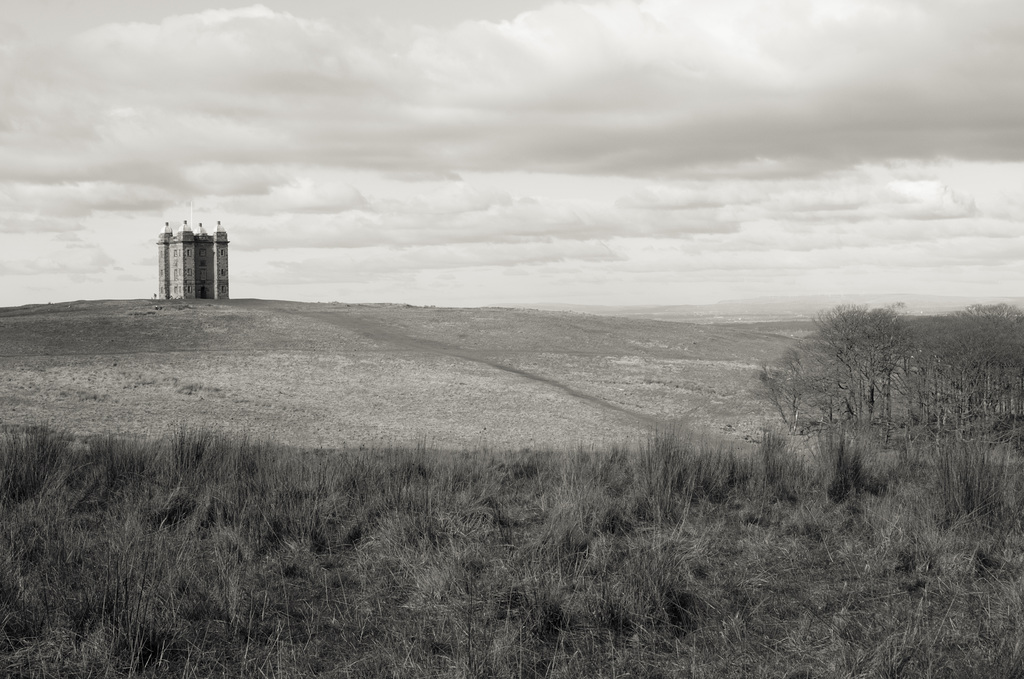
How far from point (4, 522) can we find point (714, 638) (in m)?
5.11

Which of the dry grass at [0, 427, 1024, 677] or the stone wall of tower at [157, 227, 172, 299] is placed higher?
the stone wall of tower at [157, 227, 172, 299]

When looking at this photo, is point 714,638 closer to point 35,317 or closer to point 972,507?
point 972,507

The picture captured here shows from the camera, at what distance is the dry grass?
15.3 feet

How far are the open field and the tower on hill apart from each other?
1454 inches

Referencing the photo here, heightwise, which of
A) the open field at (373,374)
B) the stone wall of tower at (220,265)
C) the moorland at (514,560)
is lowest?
the open field at (373,374)

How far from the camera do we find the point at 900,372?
40562 millimetres

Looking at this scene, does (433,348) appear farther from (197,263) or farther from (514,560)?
(197,263)

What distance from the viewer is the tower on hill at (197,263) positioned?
114062 millimetres

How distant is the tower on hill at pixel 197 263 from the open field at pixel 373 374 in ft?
121

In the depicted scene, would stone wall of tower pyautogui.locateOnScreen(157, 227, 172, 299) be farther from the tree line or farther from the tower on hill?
the tree line

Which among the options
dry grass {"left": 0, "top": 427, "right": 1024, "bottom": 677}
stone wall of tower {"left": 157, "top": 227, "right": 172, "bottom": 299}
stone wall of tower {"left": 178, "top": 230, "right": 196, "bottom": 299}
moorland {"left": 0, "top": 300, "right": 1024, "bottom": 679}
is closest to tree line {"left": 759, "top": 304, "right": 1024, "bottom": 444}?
moorland {"left": 0, "top": 300, "right": 1024, "bottom": 679}

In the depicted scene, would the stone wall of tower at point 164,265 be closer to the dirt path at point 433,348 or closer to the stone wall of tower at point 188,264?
the stone wall of tower at point 188,264

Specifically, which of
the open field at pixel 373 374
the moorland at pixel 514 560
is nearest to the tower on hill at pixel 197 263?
the open field at pixel 373 374

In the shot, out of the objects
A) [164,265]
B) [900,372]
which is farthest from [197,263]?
[900,372]
